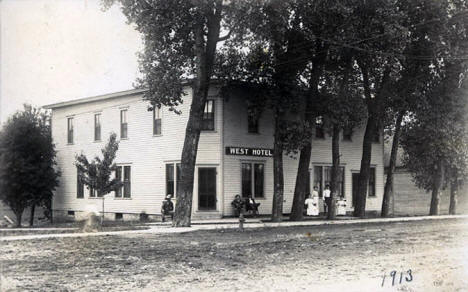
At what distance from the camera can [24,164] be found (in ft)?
116

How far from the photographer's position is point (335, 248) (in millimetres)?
16422

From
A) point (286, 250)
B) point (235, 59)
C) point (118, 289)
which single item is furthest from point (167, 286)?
point (235, 59)

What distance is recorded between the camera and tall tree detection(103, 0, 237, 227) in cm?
2258

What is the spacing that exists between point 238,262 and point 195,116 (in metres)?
11.8

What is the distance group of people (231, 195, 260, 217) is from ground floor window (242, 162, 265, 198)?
61 centimetres

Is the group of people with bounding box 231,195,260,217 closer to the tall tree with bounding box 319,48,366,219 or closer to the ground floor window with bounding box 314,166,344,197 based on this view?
the tall tree with bounding box 319,48,366,219

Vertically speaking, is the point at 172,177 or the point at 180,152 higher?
the point at 180,152

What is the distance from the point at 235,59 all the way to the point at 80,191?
15992 millimetres

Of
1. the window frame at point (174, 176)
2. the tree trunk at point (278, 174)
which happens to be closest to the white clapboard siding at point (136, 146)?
the window frame at point (174, 176)

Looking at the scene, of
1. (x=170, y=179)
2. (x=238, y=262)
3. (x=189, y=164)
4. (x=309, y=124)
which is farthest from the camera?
(x=170, y=179)

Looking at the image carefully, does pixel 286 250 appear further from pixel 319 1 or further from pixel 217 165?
pixel 217 165

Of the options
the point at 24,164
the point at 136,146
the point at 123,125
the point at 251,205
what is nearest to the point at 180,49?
the point at 251,205

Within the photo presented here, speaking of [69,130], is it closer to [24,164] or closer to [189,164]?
[24,164]

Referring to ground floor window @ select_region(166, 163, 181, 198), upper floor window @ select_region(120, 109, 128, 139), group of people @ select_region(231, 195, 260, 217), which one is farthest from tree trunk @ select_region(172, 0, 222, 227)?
upper floor window @ select_region(120, 109, 128, 139)
